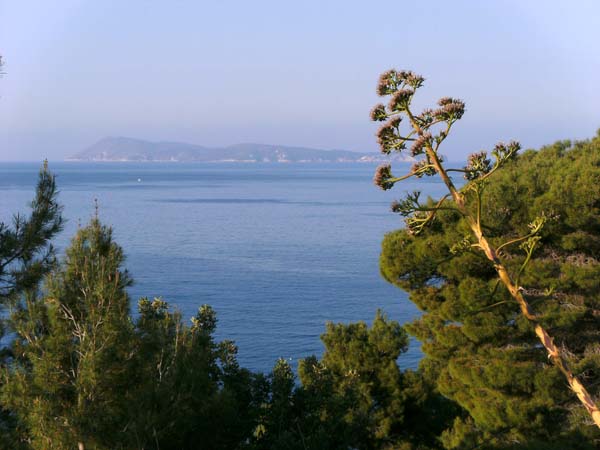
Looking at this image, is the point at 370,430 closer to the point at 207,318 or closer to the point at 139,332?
the point at 207,318

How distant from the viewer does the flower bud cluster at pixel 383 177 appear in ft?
11.8

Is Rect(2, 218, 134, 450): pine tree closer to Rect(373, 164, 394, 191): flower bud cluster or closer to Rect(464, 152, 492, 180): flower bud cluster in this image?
Rect(373, 164, 394, 191): flower bud cluster

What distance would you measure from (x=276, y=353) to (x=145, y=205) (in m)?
72.0

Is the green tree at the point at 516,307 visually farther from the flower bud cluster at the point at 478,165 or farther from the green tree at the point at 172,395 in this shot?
the flower bud cluster at the point at 478,165

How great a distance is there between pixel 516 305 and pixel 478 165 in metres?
11.2

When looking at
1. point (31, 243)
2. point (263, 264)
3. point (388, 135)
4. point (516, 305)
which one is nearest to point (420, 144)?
point (388, 135)

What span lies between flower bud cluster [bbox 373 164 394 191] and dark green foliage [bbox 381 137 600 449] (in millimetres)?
9875

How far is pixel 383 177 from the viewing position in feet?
12.0

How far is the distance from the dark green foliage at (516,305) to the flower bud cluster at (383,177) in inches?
389

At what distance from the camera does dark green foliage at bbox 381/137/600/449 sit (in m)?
13.4

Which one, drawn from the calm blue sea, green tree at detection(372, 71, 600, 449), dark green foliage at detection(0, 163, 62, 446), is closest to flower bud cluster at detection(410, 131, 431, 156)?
dark green foliage at detection(0, 163, 62, 446)

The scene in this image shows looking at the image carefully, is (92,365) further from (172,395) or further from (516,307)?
(516,307)

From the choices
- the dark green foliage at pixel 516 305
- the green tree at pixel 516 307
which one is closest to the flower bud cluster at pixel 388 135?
the green tree at pixel 516 307

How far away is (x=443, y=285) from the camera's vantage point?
15422mm
